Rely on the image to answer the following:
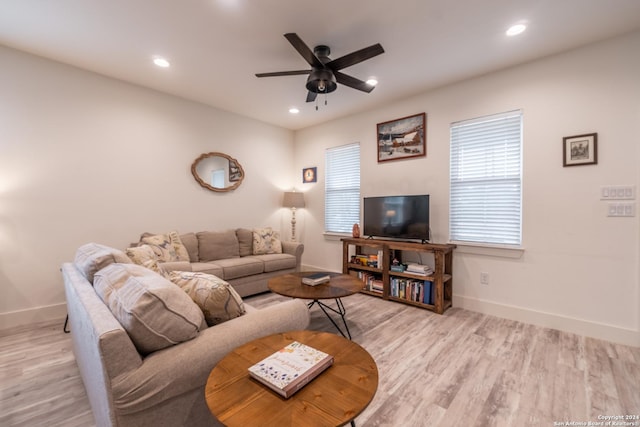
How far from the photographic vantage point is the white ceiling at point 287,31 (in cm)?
205

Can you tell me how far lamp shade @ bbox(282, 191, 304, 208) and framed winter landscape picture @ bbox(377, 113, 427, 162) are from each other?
161 cm

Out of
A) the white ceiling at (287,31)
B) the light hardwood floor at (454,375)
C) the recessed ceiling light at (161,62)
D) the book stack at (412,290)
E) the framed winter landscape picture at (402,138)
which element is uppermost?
the recessed ceiling light at (161,62)

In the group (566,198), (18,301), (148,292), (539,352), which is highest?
(566,198)

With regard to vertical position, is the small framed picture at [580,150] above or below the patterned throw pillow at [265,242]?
above

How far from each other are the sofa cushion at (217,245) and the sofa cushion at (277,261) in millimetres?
338

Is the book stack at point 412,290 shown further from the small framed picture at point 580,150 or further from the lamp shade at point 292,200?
the lamp shade at point 292,200

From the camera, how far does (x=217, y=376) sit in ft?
3.27

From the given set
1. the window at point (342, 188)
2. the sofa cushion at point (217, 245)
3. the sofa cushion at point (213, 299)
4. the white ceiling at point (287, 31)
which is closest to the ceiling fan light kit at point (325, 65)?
the white ceiling at point (287, 31)

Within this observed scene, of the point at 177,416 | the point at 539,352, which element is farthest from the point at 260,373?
the point at 539,352

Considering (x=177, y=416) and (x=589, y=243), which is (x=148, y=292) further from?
(x=589, y=243)

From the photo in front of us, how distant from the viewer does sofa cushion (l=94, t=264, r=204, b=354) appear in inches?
41.1

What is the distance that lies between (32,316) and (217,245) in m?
1.92

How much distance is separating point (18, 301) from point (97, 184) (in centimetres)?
136

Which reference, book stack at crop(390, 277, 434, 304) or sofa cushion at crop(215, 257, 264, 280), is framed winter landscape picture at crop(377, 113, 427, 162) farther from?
sofa cushion at crop(215, 257, 264, 280)
